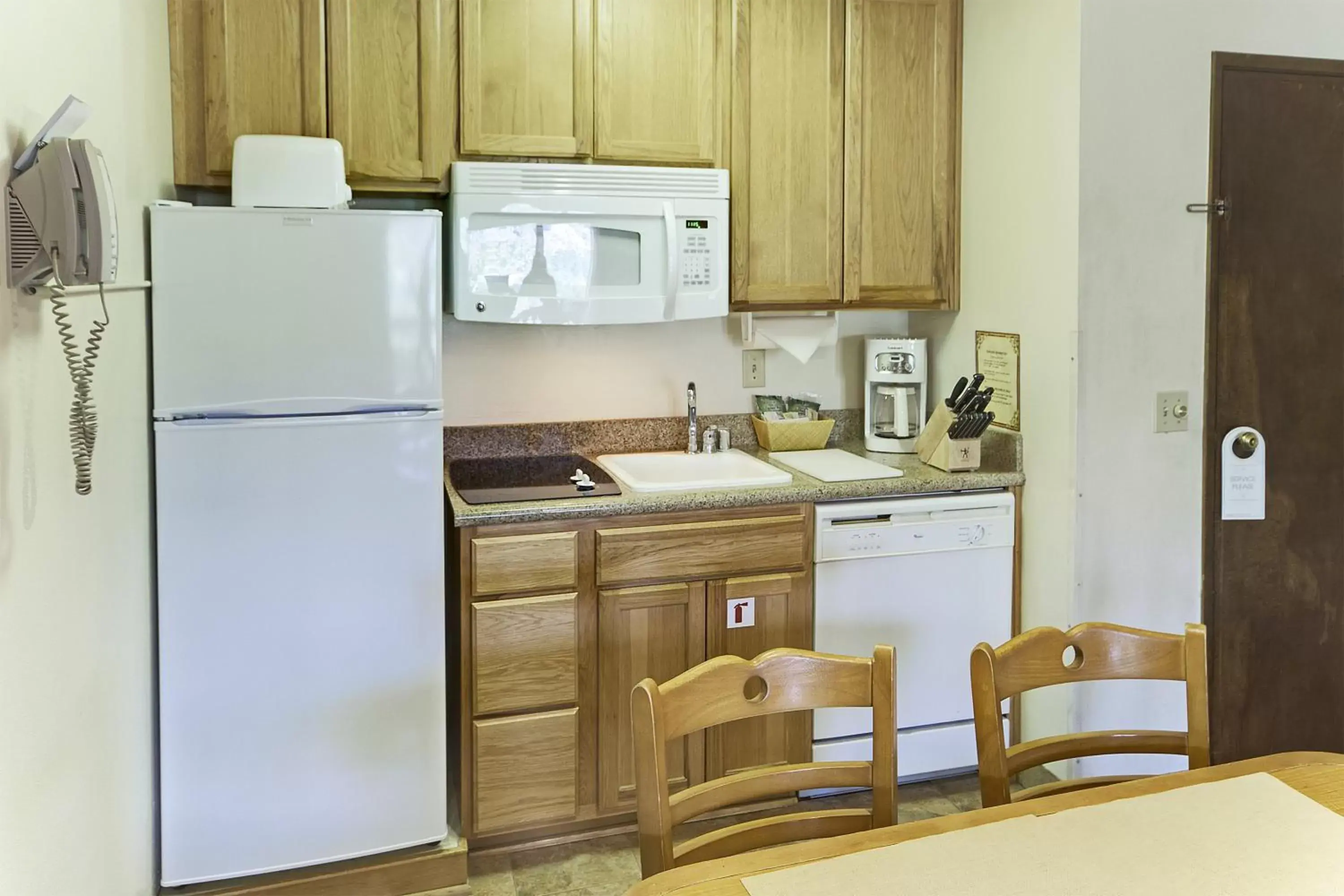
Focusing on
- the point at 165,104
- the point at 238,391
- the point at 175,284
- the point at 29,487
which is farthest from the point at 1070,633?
the point at 165,104

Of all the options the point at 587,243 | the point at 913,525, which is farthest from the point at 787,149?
the point at 913,525

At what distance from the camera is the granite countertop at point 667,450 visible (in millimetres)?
2518

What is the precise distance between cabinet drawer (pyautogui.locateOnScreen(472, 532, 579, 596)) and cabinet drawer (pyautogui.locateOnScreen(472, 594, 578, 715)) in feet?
0.11

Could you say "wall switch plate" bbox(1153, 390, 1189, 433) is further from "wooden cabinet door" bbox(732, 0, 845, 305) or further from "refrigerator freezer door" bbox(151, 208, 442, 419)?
"refrigerator freezer door" bbox(151, 208, 442, 419)

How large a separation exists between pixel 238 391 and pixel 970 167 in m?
2.11

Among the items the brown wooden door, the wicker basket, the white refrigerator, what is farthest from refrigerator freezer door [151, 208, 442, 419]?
the brown wooden door

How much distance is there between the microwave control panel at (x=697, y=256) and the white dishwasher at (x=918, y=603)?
0.69 metres

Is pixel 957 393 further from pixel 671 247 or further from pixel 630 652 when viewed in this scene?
pixel 630 652

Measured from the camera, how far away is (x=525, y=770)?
8.38ft

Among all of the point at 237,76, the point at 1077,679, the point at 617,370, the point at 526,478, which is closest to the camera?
the point at 1077,679

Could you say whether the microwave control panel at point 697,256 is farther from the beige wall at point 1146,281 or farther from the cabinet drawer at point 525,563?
the beige wall at point 1146,281

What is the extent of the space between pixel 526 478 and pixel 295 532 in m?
0.75

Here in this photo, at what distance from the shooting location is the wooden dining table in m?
1.17

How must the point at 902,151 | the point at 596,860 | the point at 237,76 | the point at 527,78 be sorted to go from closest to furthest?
the point at 237,76, the point at 596,860, the point at 527,78, the point at 902,151
